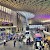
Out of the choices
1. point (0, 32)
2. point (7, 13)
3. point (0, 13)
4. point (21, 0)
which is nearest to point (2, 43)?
point (0, 32)

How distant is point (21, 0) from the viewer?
6.90m

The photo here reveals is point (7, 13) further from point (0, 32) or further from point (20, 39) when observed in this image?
point (20, 39)

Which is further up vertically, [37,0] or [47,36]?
[37,0]

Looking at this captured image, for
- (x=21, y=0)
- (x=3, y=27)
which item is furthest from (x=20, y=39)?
(x=21, y=0)

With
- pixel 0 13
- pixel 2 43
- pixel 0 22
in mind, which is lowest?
pixel 2 43

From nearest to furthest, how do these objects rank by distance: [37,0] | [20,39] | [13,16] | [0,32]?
1. [37,0]
2. [20,39]
3. [0,32]
4. [13,16]

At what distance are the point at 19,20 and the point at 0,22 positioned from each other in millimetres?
13244

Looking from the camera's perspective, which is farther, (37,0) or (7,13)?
(7,13)

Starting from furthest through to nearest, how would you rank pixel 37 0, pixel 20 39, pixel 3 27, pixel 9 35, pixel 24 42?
pixel 9 35
pixel 3 27
pixel 20 39
pixel 24 42
pixel 37 0

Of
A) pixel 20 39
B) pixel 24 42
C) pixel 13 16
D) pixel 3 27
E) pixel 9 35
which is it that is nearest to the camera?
pixel 24 42

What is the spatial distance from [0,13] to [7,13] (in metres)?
4.53

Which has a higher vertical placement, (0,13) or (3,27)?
(0,13)

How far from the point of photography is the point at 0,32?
24.0m

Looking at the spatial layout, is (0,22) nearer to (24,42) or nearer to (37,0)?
(24,42)
